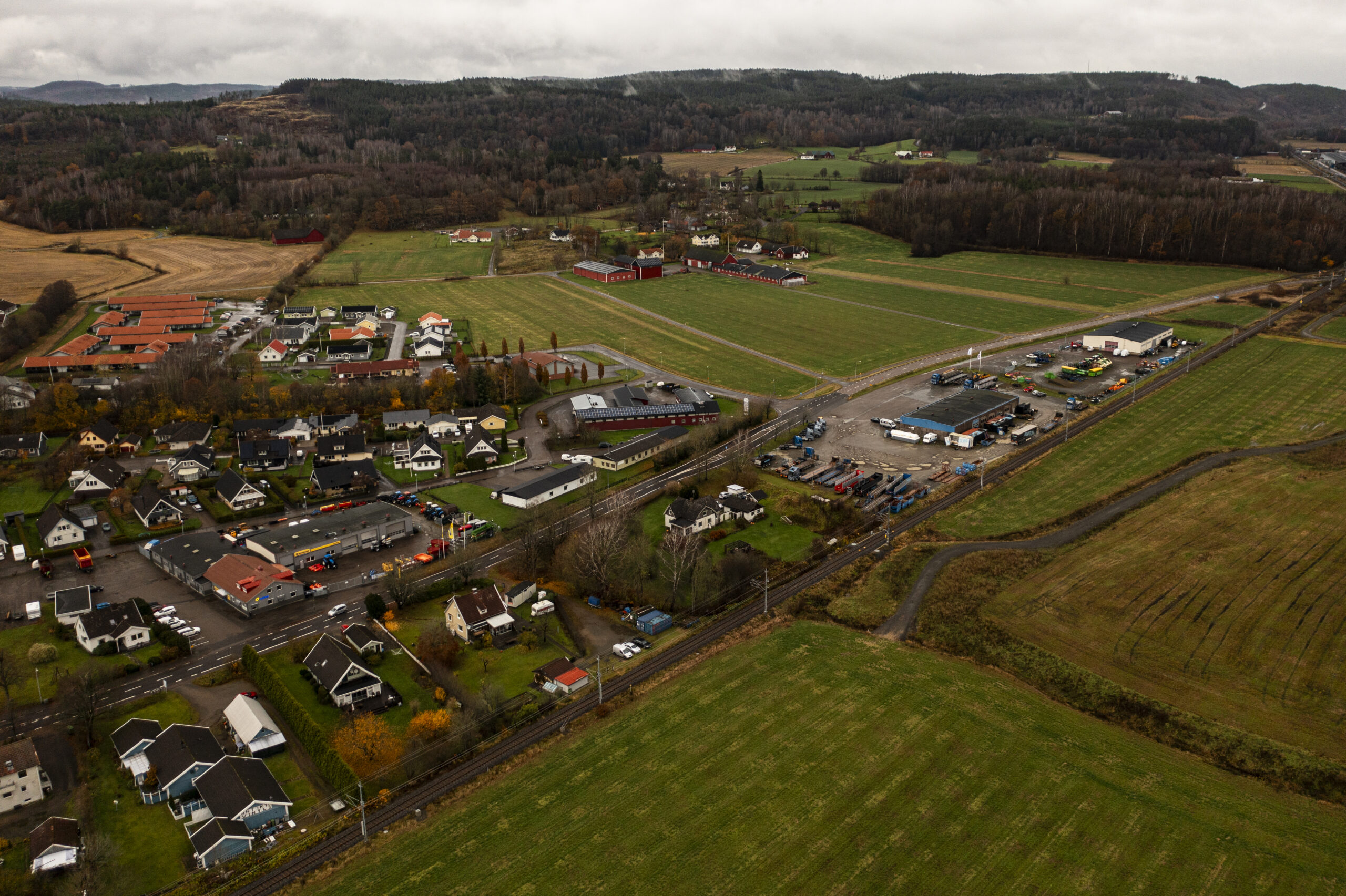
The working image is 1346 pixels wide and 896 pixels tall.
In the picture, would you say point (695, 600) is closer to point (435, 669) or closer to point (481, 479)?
point (435, 669)

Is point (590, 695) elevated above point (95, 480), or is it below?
below

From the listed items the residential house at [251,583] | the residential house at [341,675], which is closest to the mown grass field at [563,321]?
the residential house at [251,583]

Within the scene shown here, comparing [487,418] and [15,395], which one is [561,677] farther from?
[15,395]

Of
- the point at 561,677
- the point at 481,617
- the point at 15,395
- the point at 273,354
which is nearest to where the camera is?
the point at 561,677

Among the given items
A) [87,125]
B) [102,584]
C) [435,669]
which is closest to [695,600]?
[435,669]

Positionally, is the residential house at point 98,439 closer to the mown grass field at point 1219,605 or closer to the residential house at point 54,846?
the residential house at point 54,846

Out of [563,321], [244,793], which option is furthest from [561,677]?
[563,321]
